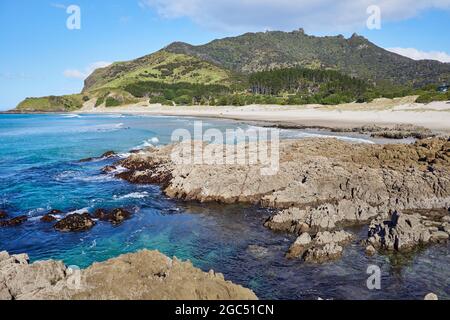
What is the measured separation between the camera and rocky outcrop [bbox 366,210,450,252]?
55.1 feet

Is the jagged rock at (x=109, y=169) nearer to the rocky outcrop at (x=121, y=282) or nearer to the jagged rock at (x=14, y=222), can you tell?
the jagged rock at (x=14, y=222)

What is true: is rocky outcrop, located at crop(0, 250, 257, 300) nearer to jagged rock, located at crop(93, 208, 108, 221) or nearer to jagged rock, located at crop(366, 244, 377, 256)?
jagged rock, located at crop(366, 244, 377, 256)

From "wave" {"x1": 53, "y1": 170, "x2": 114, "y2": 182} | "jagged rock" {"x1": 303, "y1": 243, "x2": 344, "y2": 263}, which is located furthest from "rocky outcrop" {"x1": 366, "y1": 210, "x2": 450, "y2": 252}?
"wave" {"x1": 53, "y1": 170, "x2": 114, "y2": 182}

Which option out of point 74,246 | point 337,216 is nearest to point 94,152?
point 74,246

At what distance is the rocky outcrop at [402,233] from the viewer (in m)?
16.8

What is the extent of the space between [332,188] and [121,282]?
1690 centimetres

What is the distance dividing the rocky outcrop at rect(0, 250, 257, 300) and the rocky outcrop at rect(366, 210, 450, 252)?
9.18 meters

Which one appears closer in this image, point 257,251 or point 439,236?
point 257,251

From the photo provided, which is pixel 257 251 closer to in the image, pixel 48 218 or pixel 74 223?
pixel 74 223

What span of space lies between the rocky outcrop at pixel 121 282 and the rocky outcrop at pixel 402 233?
918 cm

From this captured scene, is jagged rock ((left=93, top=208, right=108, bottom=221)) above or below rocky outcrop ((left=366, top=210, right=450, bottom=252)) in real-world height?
below

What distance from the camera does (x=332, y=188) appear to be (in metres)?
24.1

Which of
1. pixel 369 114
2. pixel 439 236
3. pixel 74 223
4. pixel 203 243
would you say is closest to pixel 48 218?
pixel 74 223
